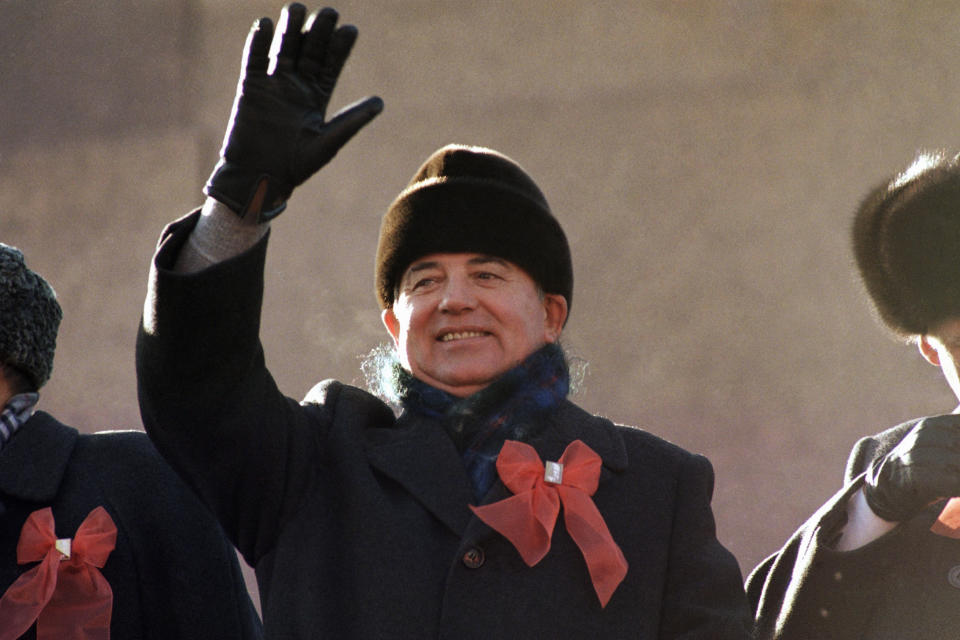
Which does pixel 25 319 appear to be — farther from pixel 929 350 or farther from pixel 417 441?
pixel 929 350

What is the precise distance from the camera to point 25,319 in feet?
8.27

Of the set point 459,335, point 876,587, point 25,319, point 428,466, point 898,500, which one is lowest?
point 876,587

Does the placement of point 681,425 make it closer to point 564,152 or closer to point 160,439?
point 564,152

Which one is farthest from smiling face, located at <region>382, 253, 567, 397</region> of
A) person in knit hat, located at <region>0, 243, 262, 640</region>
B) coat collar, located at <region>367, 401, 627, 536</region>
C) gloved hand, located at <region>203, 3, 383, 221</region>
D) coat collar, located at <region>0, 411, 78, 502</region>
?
coat collar, located at <region>0, 411, 78, 502</region>

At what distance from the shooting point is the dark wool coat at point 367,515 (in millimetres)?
1894

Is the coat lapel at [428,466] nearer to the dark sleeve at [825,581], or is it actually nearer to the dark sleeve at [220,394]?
the dark sleeve at [220,394]

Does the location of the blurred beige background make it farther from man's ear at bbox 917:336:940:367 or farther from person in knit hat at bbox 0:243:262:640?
person in knit hat at bbox 0:243:262:640

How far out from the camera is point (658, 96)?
5977 mm

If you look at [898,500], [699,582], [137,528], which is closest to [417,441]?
[699,582]

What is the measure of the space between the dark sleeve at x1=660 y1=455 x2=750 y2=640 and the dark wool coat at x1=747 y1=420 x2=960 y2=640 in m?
0.18

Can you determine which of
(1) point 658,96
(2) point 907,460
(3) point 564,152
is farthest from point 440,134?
(2) point 907,460

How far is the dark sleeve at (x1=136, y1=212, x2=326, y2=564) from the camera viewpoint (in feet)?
6.10

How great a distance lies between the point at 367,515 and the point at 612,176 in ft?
13.6

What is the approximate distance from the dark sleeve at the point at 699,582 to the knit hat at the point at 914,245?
0.56m
